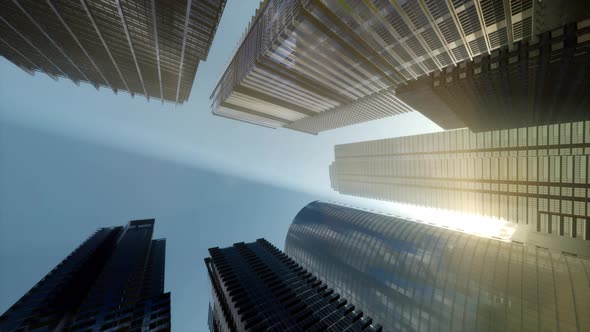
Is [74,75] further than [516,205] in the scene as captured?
Yes

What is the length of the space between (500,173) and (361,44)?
73998 millimetres

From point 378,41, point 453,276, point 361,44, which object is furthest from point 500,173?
point 361,44

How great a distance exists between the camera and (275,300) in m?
61.5

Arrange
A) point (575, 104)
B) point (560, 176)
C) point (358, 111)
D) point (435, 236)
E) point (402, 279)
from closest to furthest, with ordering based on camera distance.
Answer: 1. point (575, 104)
2. point (560, 176)
3. point (402, 279)
4. point (435, 236)
5. point (358, 111)

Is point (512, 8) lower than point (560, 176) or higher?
higher

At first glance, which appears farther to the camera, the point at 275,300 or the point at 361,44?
the point at 275,300

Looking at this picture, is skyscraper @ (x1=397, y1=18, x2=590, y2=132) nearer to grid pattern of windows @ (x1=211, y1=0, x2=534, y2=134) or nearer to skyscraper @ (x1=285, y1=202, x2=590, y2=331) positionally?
grid pattern of windows @ (x1=211, y1=0, x2=534, y2=134)

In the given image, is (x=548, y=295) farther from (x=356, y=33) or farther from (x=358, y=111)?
(x=358, y=111)

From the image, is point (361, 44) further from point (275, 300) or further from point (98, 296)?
point (98, 296)

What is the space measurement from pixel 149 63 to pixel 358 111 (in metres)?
94.9

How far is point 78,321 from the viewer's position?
188ft

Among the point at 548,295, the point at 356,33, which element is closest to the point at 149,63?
the point at 356,33

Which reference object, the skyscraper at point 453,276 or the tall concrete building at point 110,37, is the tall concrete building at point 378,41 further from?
the skyscraper at point 453,276

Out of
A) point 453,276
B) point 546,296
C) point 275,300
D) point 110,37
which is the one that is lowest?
point 275,300
